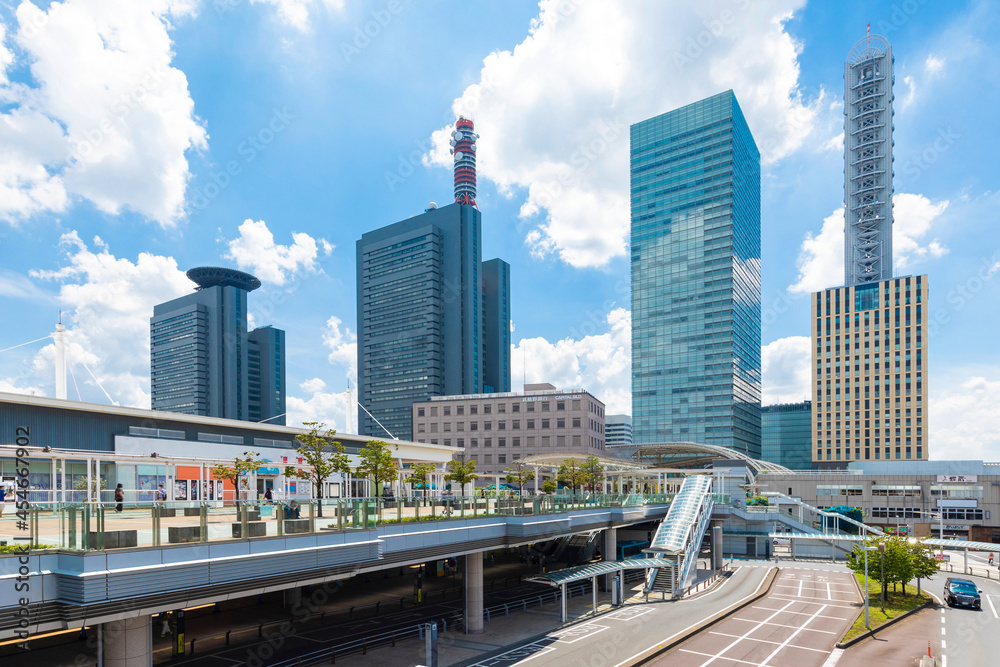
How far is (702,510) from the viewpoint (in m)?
53.2

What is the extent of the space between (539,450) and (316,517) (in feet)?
282

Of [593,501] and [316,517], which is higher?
[316,517]

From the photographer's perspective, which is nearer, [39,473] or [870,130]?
[39,473]

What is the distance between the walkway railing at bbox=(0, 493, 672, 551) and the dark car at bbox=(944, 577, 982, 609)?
115ft

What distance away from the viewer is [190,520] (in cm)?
1717

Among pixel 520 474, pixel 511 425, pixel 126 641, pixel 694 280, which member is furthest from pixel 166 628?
pixel 694 280

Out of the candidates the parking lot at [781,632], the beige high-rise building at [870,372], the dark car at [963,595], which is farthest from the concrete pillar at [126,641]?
the beige high-rise building at [870,372]

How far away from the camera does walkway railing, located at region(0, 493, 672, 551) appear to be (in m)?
15.0

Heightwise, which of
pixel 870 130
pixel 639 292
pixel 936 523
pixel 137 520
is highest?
pixel 870 130

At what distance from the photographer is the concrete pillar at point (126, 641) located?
17359mm

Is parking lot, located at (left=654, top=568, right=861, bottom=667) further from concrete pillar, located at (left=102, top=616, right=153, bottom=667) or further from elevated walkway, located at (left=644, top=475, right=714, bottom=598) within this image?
concrete pillar, located at (left=102, top=616, right=153, bottom=667)

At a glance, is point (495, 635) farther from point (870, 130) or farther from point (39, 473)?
point (870, 130)

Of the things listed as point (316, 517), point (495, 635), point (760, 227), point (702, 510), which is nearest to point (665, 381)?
point (760, 227)

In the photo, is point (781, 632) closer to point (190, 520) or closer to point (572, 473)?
point (190, 520)
